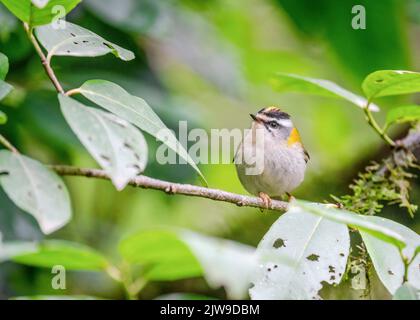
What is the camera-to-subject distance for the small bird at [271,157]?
2.76 metres

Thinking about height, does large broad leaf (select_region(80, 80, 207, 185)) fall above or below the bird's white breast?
below

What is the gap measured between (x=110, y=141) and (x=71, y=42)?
412 mm

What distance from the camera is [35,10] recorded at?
1293mm

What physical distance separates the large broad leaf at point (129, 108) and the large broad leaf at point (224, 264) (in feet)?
1.47

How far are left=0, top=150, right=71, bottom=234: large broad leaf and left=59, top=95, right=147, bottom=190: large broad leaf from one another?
0.09 meters

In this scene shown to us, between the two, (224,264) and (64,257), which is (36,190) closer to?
(64,257)

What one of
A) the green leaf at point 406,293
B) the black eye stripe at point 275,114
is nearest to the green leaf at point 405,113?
the green leaf at point 406,293

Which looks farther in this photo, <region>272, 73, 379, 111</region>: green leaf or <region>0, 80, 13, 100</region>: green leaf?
<region>272, 73, 379, 111</region>: green leaf

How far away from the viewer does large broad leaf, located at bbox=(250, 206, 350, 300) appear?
3.99ft

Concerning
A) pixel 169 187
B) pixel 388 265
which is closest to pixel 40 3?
pixel 169 187

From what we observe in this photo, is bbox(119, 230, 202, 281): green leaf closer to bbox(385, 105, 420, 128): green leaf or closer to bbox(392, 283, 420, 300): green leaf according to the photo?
bbox(392, 283, 420, 300): green leaf

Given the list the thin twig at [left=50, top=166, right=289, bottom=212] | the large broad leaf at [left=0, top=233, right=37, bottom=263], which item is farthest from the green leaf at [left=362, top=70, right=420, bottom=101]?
the large broad leaf at [left=0, top=233, right=37, bottom=263]
